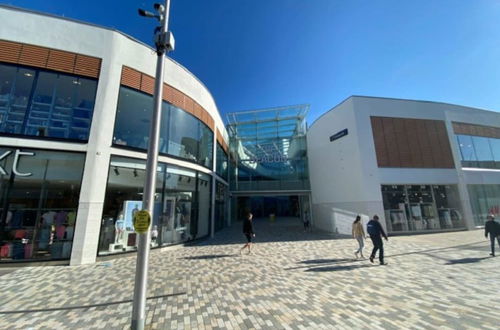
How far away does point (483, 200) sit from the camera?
15.4 m

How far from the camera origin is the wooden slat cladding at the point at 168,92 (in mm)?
9258

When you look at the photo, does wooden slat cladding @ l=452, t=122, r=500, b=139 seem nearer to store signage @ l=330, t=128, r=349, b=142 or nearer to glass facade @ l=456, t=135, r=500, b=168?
glass facade @ l=456, t=135, r=500, b=168

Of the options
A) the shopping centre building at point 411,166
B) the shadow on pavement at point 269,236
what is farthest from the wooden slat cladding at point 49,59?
the shopping centre building at point 411,166

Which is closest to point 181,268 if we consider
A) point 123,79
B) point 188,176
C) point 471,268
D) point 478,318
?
point 188,176

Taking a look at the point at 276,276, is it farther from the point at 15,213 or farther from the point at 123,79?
the point at 123,79

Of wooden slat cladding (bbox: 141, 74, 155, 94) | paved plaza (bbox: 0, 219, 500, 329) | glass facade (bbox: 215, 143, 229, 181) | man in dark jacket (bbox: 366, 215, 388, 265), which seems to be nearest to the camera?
paved plaza (bbox: 0, 219, 500, 329)

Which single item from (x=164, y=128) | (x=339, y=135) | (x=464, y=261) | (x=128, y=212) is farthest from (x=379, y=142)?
(x=128, y=212)

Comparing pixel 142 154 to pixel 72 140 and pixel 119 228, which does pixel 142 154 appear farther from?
pixel 119 228

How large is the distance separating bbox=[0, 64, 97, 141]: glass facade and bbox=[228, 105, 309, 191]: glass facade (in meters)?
15.0

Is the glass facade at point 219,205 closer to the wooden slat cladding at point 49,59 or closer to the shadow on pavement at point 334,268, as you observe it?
the shadow on pavement at point 334,268

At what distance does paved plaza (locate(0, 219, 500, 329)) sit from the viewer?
3.59 m

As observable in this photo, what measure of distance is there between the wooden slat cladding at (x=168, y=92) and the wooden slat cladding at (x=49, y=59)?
115 centimetres

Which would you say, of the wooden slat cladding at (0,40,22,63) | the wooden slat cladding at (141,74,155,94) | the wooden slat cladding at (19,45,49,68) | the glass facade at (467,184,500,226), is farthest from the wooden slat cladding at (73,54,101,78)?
the glass facade at (467,184,500,226)

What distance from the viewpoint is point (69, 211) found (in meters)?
7.56
